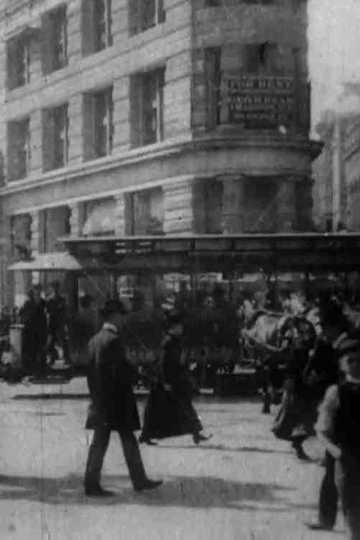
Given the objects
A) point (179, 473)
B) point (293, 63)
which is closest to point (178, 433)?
point (179, 473)

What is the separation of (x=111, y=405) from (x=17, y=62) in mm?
27096

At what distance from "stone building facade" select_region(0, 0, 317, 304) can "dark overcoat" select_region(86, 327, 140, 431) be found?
1580cm

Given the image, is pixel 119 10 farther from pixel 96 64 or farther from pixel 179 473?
pixel 179 473

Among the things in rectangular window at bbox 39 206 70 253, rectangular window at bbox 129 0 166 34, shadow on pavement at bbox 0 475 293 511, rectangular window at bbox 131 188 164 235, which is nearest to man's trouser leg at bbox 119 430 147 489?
shadow on pavement at bbox 0 475 293 511

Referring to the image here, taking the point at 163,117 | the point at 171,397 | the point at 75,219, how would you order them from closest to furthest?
the point at 171,397 < the point at 163,117 < the point at 75,219

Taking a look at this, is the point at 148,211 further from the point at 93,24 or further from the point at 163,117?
the point at 93,24

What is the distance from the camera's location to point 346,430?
251 inches

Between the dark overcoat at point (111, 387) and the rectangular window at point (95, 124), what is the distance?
21.0 meters

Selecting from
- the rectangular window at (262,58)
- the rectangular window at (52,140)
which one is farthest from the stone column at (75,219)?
the rectangular window at (262,58)

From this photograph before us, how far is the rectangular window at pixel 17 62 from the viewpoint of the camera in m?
33.3

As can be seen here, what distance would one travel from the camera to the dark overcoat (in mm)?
8742

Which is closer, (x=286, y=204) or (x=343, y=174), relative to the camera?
(x=286, y=204)

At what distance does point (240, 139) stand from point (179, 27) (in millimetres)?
3565

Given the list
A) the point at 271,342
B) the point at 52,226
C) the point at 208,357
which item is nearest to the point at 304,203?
the point at 52,226
